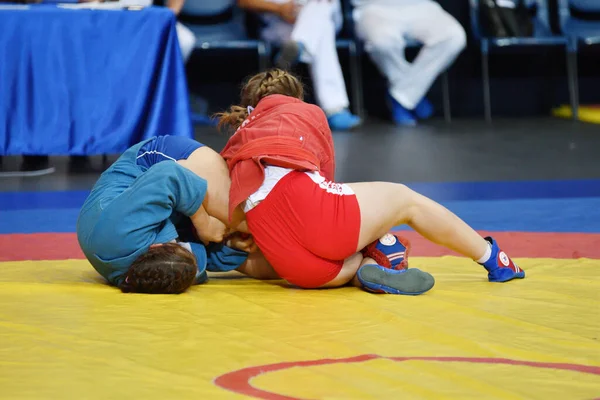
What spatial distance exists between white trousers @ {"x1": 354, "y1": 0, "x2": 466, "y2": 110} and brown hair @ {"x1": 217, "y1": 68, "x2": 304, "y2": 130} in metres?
4.25

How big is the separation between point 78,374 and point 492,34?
6.04 metres

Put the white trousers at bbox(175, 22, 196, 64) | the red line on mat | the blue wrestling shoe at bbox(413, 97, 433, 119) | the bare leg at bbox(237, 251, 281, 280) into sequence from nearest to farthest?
the bare leg at bbox(237, 251, 281, 280)
the red line on mat
the white trousers at bbox(175, 22, 196, 64)
the blue wrestling shoe at bbox(413, 97, 433, 119)

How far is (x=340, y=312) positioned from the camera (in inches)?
92.7

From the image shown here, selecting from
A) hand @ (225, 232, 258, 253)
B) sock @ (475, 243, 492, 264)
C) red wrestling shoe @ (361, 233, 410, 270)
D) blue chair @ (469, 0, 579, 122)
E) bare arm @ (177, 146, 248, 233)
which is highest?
bare arm @ (177, 146, 248, 233)

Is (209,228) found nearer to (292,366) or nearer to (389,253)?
(389,253)

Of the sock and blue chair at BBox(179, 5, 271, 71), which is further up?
the sock

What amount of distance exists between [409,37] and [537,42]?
968mm

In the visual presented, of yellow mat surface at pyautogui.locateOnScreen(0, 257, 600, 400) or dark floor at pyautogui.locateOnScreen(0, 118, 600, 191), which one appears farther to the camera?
dark floor at pyautogui.locateOnScreen(0, 118, 600, 191)

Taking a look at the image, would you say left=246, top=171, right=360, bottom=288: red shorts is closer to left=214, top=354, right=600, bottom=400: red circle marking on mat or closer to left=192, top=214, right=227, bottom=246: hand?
left=192, top=214, right=227, bottom=246: hand

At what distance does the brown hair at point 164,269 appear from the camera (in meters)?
2.49

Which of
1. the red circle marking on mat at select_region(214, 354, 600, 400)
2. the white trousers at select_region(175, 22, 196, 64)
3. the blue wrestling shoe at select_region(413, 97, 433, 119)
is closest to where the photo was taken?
the red circle marking on mat at select_region(214, 354, 600, 400)

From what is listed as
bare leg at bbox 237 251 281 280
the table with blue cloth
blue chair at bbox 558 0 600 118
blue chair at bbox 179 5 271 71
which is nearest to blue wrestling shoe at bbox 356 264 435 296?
bare leg at bbox 237 251 281 280

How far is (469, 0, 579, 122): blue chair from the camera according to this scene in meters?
7.30

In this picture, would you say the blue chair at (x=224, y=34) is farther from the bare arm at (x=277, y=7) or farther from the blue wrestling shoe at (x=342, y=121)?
the blue wrestling shoe at (x=342, y=121)
